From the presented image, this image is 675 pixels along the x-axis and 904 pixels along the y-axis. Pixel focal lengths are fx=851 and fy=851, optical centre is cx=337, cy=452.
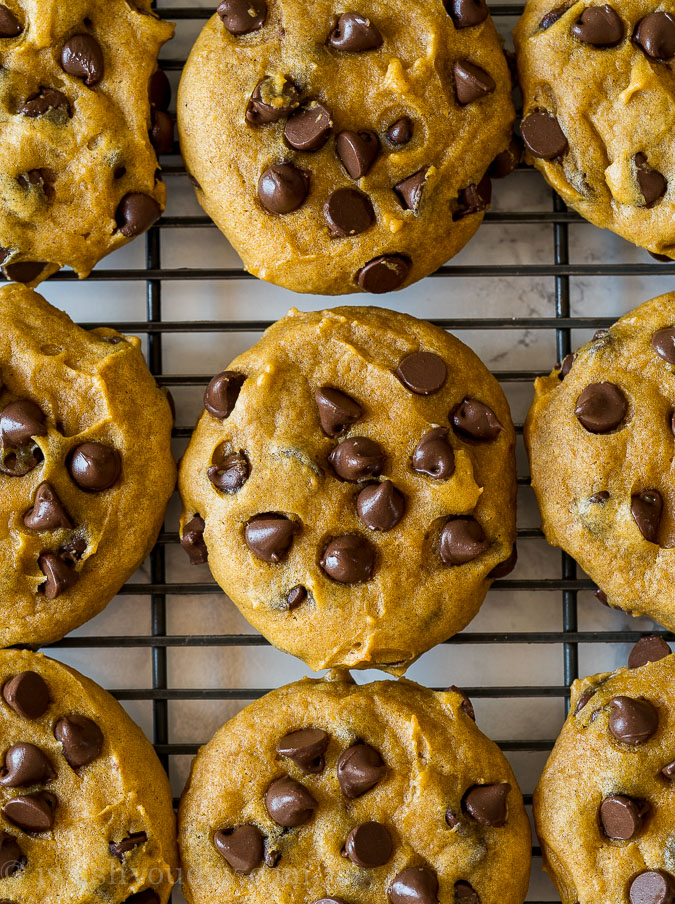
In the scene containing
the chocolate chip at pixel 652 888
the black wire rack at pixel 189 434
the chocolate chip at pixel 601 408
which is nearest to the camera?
the chocolate chip at pixel 652 888

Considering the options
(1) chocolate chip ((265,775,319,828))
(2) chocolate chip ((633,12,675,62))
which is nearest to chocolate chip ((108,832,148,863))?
(1) chocolate chip ((265,775,319,828))

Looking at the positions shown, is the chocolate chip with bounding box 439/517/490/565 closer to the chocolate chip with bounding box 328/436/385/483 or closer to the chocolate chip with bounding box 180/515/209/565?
the chocolate chip with bounding box 328/436/385/483

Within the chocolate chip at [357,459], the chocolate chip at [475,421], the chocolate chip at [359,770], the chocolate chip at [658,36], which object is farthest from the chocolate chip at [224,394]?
the chocolate chip at [658,36]

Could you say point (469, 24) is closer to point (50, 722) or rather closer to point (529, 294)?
point (529, 294)

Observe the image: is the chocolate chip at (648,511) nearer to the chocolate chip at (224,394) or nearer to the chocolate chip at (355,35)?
the chocolate chip at (224,394)

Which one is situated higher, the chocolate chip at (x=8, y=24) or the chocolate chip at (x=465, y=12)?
the chocolate chip at (x=465, y=12)

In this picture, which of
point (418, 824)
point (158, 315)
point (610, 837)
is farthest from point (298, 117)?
point (610, 837)
